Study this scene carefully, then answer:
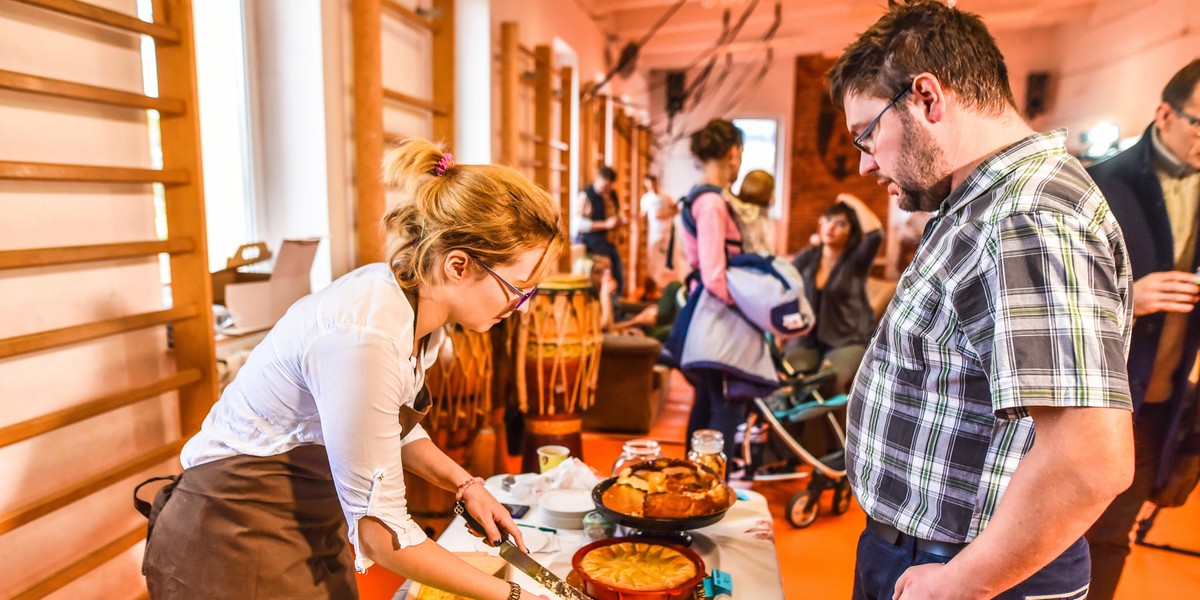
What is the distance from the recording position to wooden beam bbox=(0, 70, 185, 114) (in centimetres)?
135

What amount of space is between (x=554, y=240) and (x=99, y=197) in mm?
1280

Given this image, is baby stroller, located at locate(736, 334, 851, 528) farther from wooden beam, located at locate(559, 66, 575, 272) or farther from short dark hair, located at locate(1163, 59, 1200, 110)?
wooden beam, located at locate(559, 66, 575, 272)

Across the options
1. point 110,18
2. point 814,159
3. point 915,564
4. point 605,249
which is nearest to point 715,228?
point 915,564

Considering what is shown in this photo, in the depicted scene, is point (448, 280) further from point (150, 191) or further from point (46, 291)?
point (150, 191)

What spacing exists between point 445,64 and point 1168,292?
3124 mm

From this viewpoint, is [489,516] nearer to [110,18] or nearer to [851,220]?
[110,18]

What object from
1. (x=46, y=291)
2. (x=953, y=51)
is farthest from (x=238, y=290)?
(x=953, y=51)

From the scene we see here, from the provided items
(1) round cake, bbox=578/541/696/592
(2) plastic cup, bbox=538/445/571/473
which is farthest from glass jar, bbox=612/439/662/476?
(1) round cake, bbox=578/541/696/592

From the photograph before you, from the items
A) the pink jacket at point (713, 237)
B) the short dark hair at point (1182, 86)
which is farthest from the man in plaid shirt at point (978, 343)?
the pink jacket at point (713, 237)

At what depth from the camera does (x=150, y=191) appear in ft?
6.00

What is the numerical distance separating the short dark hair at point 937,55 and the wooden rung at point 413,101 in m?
2.49

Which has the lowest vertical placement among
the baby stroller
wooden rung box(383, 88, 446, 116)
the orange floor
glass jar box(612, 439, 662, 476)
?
the orange floor

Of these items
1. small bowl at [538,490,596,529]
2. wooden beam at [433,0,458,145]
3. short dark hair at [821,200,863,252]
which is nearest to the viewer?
small bowl at [538,490,596,529]

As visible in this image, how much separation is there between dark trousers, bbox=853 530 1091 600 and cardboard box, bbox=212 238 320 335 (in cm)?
200
